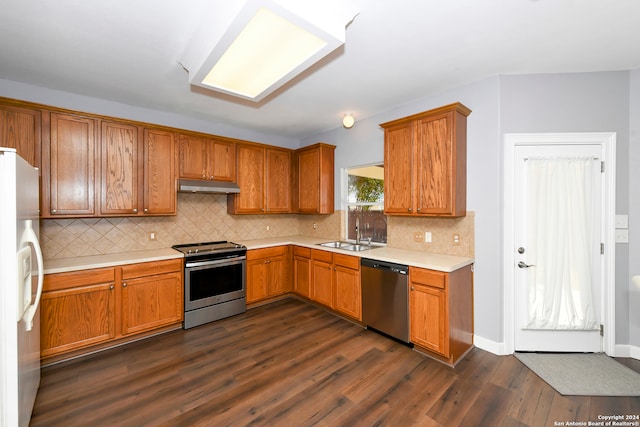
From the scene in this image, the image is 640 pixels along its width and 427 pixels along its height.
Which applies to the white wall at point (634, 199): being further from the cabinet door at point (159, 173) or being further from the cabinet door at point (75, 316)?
the cabinet door at point (75, 316)

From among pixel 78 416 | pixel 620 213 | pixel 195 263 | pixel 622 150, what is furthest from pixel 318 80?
pixel 78 416

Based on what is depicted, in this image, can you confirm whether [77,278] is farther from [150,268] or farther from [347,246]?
[347,246]

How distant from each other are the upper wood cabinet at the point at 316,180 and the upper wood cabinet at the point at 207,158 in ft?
3.82

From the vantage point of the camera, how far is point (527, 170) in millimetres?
2697

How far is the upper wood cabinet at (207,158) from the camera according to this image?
3566 mm

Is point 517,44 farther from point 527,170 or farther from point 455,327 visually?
point 455,327

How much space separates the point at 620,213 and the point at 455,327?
1898 millimetres

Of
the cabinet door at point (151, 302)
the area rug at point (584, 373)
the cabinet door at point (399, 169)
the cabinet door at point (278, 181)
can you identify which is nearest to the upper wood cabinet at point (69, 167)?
the cabinet door at point (151, 302)

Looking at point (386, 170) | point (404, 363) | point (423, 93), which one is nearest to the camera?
point (404, 363)

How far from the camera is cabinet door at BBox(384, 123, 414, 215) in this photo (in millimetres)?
3051

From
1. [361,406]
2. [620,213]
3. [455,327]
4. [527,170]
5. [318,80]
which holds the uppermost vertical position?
[318,80]

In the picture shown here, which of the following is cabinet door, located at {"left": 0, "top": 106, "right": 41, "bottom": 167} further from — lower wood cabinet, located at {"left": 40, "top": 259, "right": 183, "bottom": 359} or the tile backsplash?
lower wood cabinet, located at {"left": 40, "top": 259, "right": 183, "bottom": 359}

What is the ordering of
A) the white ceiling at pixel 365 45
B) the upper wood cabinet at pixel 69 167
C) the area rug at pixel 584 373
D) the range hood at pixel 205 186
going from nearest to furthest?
the white ceiling at pixel 365 45 → the area rug at pixel 584 373 → the upper wood cabinet at pixel 69 167 → the range hood at pixel 205 186

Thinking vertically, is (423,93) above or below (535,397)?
above
